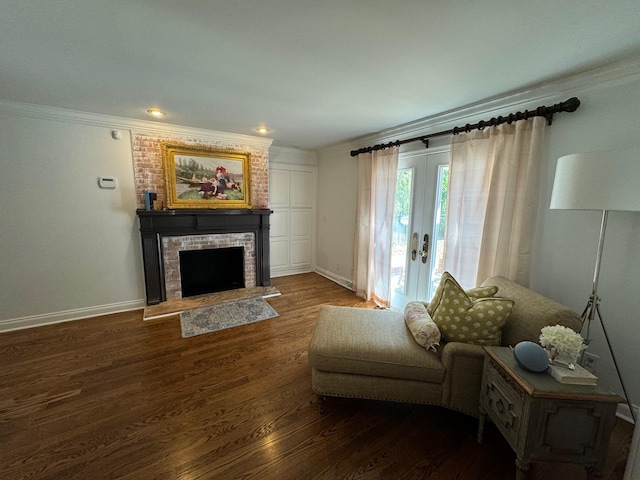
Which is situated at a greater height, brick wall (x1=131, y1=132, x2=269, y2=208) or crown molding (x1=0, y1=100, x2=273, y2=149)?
crown molding (x1=0, y1=100, x2=273, y2=149)

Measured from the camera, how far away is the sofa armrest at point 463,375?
1.62 meters

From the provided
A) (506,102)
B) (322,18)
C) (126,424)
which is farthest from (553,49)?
(126,424)

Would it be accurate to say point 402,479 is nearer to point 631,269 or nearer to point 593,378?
point 593,378

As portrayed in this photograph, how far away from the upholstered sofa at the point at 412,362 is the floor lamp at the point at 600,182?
0.41m

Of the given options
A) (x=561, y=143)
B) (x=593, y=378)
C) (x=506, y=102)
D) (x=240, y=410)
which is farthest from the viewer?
(x=506, y=102)

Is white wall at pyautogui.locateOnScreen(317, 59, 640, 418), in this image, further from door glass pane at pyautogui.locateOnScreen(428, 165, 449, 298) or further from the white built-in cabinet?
the white built-in cabinet

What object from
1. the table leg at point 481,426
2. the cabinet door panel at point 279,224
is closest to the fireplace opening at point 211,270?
the cabinet door panel at point 279,224

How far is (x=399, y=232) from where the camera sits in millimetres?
3457

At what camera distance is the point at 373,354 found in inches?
67.5

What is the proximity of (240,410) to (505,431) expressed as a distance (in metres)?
1.65

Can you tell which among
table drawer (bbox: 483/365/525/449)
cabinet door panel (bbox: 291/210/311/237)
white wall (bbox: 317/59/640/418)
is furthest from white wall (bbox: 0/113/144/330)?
white wall (bbox: 317/59/640/418)

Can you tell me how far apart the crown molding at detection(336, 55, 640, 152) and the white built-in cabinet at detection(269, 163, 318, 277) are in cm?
216

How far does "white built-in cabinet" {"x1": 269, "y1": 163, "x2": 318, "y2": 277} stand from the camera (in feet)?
15.7

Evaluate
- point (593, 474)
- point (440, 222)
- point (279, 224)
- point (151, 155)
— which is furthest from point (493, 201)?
Result: point (151, 155)
